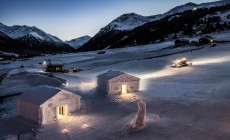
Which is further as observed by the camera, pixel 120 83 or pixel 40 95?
pixel 120 83

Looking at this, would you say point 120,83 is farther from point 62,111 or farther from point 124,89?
point 62,111

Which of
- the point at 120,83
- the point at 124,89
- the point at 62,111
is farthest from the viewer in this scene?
the point at 124,89

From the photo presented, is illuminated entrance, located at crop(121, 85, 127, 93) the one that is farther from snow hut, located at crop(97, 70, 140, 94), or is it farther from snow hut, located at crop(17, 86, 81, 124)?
snow hut, located at crop(17, 86, 81, 124)

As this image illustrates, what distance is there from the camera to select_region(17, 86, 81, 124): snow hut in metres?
32.6

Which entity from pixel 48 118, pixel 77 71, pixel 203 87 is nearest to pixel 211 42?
pixel 77 71

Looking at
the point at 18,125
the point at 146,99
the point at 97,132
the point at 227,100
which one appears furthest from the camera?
the point at 146,99

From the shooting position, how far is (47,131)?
2942 centimetres

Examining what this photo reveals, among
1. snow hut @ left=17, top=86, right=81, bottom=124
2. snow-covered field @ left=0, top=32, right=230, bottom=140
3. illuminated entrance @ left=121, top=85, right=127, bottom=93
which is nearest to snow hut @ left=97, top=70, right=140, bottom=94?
illuminated entrance @ left=121, top=85, right=127, bottom=93

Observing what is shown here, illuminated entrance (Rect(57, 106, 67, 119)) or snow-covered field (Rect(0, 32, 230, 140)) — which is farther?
illuminated entrance (Rect(57, 106, 67, 119))

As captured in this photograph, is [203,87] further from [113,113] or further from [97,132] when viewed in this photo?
[97,132]

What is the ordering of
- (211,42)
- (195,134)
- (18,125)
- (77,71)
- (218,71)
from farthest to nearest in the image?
(211,42) → (77,71) → (218,71) → (18,125) → (195,134)

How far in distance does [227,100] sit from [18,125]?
2260 centimetres

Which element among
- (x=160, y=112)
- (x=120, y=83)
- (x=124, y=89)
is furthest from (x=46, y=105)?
(x=124, y=89)

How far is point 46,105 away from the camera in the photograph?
108 ft
